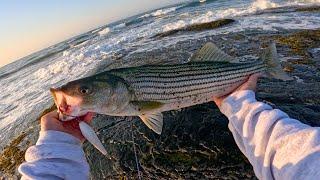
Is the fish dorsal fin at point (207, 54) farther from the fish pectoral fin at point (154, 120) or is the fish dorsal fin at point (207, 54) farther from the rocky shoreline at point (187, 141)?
the rocky shoreline at point (187, 141)

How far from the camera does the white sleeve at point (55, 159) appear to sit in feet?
10.4

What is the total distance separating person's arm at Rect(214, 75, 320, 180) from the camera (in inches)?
88.3

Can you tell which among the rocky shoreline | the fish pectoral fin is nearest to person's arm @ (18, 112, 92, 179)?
the fish pectoral fin

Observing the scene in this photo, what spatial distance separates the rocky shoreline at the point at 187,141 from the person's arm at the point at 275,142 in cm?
257

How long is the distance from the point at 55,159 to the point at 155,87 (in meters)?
1.76

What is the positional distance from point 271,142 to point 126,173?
407cm

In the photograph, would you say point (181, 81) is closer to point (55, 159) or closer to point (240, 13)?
point (55, 159)

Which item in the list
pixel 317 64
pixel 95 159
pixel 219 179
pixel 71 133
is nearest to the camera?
pixel 71 133

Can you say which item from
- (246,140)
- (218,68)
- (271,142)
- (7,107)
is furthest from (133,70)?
(7,107)

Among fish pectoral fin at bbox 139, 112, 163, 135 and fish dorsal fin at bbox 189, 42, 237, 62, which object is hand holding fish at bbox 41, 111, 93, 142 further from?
fish dorsal fin at bbox 189, 42, 237, 62

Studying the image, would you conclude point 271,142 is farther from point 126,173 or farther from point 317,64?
point 317,64

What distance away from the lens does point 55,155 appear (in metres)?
3.36

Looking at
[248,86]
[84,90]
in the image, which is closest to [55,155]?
A: [84,90]

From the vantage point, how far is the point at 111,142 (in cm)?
723
